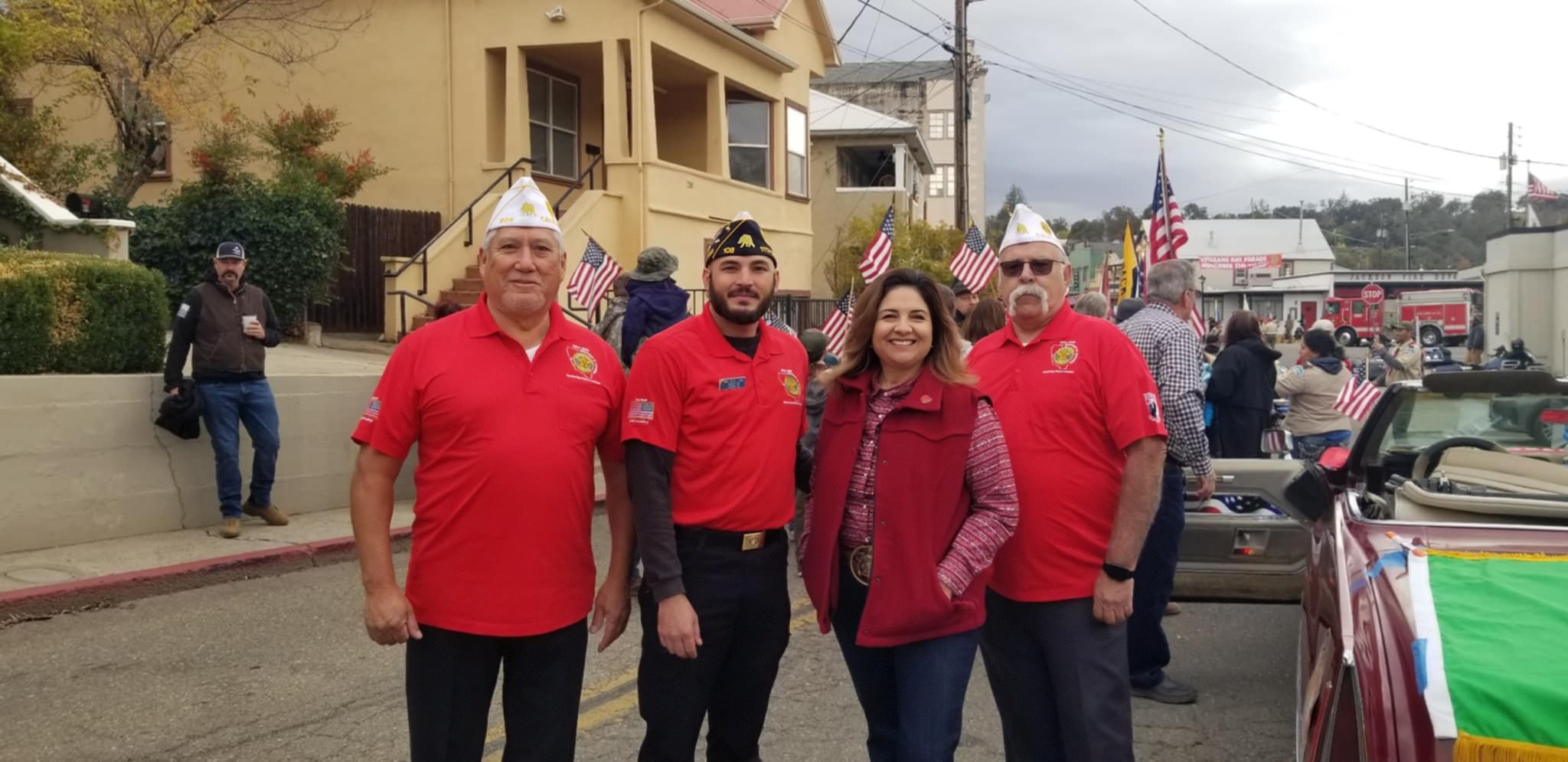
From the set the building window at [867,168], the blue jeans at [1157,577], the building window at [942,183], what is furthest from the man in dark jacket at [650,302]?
the building window at [942,183]

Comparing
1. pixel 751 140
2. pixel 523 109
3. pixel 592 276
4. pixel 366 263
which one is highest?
pixel 751 140

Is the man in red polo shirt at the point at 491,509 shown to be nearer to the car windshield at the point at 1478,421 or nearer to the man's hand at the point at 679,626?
the man's hand at the point at 679,626

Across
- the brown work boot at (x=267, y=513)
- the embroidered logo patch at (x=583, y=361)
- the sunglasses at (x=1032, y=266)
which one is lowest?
the brown work boot at (x=267, y=513)

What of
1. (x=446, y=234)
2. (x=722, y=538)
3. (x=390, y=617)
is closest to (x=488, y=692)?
(x=390, y=617)

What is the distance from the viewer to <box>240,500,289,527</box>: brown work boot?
29.4 ft

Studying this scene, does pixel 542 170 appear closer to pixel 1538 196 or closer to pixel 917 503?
pixel 917 503

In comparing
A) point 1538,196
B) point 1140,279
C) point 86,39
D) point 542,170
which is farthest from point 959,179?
point 1538,196

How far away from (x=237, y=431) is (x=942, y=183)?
58664mm

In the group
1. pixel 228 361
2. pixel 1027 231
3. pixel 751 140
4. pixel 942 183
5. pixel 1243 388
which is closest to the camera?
pixel 1027 231

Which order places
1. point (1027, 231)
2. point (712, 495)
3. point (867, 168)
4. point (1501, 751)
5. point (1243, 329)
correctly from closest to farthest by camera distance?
point (1501, 751)
point (712, 495)
point (1027, 231)
point (1243, 329)
point (867, 168)

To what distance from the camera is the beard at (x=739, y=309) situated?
3484 millimetres

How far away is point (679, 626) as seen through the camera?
129 inches

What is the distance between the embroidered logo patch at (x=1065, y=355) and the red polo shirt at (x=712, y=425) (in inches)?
34.2

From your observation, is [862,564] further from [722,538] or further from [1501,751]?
[1501,751]
